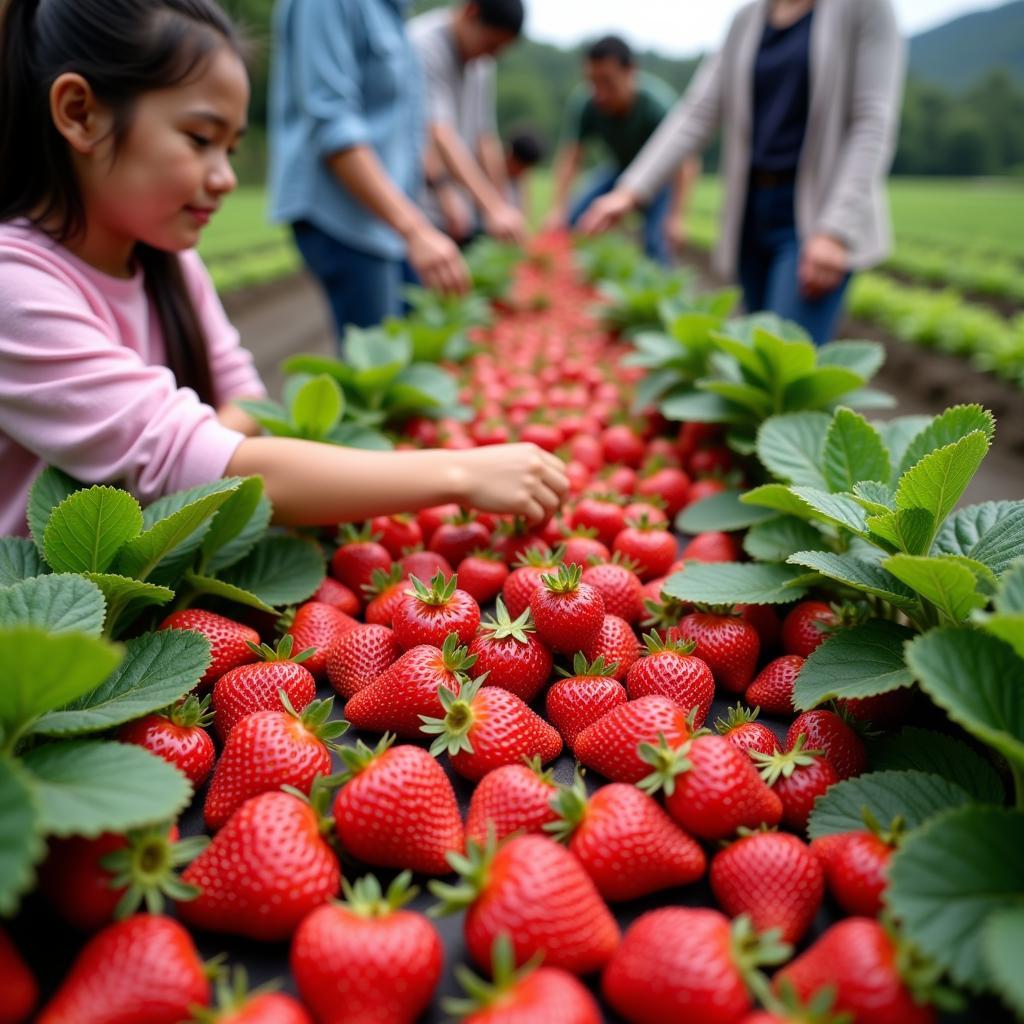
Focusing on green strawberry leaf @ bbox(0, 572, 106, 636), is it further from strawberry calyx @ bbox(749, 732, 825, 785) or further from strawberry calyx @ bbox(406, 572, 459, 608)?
strawberry calyx @ bbox(749, 732, 825, 785)

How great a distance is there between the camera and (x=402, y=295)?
349cm

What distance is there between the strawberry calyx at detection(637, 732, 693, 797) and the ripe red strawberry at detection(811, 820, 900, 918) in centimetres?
15

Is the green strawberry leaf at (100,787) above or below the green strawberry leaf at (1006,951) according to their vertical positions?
above

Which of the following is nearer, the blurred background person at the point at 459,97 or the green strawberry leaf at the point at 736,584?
the green strawberry leaf at the point at 736,584

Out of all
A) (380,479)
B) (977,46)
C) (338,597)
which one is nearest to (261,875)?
(338,597)

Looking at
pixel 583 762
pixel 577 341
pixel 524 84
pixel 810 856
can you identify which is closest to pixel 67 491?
pixel 583 762

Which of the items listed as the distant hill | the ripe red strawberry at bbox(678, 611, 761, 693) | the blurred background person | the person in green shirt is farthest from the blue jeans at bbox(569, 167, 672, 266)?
the distant hill

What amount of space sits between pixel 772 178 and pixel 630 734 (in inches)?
105

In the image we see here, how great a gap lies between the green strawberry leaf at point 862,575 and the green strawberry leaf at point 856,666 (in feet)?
0.12

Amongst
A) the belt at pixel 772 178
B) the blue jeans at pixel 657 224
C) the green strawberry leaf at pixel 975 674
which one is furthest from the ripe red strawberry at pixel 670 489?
the blue jeans at pixel 657 224

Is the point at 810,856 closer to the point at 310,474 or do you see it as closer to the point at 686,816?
the point at 686,816

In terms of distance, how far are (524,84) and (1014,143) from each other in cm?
2613

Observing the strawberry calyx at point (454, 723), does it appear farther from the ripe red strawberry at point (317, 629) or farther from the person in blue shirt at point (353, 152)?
the person in blue shirt at point (353, 152)

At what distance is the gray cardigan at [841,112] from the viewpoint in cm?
255
